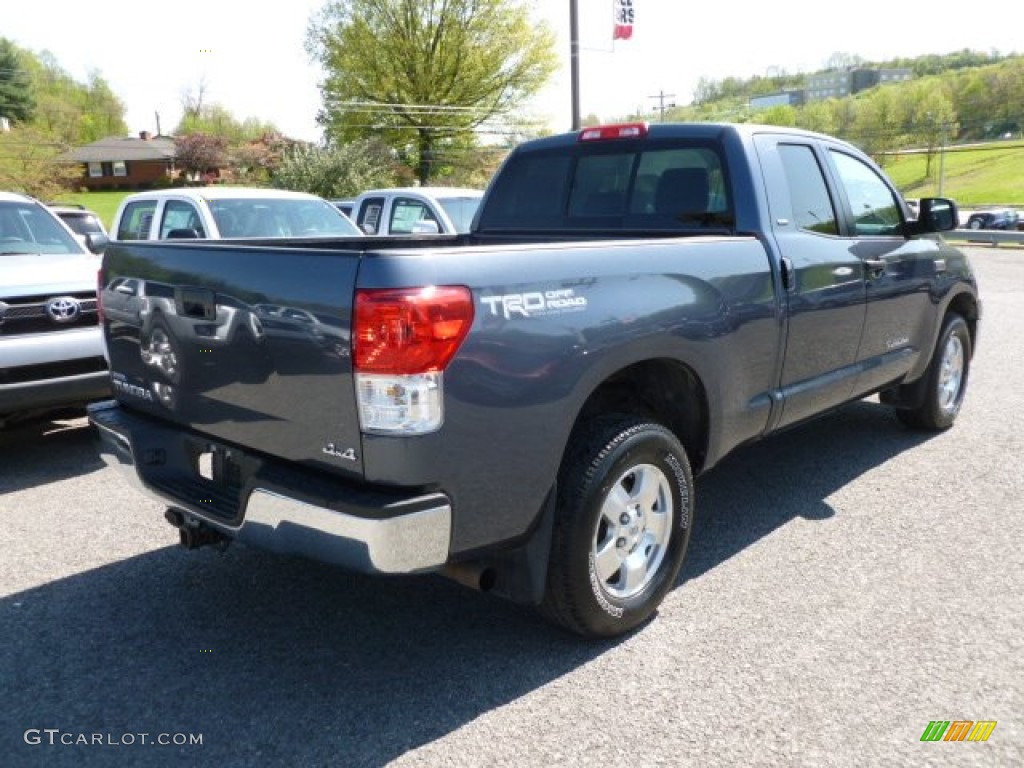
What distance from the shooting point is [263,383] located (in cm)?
271

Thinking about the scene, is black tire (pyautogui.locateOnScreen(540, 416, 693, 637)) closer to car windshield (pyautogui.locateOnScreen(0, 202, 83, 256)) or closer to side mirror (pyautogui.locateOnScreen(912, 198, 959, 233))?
side mirror (pyautogui.locateOnScreen(912, 198, 959, 233))

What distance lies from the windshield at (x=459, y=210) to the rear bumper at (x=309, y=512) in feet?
28.6

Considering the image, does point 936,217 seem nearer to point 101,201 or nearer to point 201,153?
point 101,201

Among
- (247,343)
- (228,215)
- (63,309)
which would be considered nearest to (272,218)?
(228,215)

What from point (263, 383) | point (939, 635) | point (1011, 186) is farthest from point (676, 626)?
point (1011, 186)

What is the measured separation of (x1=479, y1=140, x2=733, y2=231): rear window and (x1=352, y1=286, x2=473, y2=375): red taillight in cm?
200

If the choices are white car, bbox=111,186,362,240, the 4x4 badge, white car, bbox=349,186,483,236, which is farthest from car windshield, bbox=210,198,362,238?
the 4x4 badge

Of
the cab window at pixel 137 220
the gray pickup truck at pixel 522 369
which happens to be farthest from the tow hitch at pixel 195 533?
the cab window at pixel 137 220

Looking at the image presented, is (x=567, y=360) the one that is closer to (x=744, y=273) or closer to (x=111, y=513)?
(x=744, y=273)

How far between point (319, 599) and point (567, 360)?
63.6 inches

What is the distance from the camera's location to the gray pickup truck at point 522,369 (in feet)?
8.02

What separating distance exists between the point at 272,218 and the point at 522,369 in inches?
281

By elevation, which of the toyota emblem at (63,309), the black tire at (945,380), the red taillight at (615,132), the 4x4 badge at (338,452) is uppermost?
the red taillight at (615,132)

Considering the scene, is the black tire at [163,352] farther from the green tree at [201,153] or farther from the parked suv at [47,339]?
the green tree at [201,153]
